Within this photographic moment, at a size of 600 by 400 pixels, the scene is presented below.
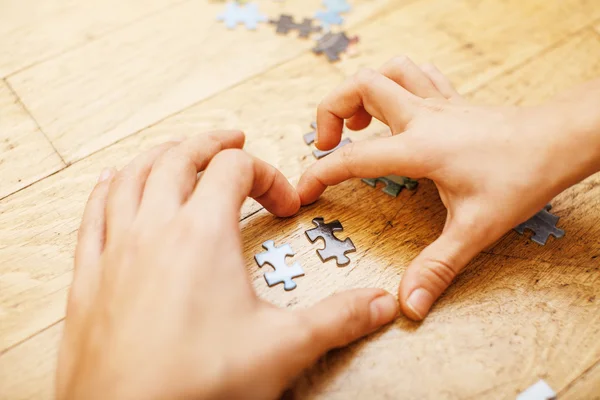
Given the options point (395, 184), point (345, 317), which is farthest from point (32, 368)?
point (395, 184)

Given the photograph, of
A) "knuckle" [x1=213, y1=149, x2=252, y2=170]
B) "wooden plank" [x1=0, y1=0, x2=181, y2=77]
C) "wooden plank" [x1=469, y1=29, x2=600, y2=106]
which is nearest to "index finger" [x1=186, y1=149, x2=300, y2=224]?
"knuckle" [x1=213, y1=149, x2=252, y2=170]

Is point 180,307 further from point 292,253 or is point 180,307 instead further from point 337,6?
point 337,6

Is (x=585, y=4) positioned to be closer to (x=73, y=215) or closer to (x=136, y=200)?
(x=136, y=200)

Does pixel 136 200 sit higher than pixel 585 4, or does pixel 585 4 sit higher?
pixel 136 200

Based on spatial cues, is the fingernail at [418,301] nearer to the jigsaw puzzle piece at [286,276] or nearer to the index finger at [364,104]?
the jigsaw puzzle piece at [286,276]

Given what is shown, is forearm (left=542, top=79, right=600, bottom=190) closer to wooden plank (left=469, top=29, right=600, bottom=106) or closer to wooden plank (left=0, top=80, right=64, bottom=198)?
wooden plank (left=469, top=29, right=600, bottom=106)

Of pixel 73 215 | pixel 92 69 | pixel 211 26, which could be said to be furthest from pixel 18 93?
pixel 211 26
